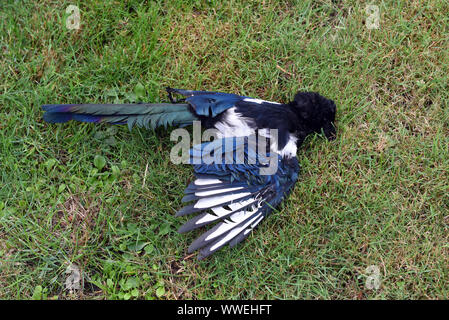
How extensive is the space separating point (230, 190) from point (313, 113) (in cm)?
72

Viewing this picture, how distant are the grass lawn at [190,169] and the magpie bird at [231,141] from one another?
0.14 m

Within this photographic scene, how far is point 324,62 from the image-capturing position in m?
2.80

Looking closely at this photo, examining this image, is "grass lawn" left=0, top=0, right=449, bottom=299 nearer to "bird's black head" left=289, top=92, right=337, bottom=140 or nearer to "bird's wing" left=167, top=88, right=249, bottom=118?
"bird's black head" left=289, top=92, right=337, bottom=140

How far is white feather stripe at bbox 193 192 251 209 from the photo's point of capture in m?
2.31

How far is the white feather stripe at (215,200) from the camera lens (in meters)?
2.31

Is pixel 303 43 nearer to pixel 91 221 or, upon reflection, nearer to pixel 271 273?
pixel 271 273

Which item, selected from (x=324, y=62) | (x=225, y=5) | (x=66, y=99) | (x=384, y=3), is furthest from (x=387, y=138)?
(x=66, y=99)

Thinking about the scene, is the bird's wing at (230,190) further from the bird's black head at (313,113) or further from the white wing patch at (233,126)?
the bird's black head at (313,113)

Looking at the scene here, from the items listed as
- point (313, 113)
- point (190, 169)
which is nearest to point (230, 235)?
point (190, 169)

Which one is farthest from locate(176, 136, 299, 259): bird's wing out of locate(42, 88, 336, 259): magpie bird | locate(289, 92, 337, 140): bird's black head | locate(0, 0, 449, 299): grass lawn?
locate(289, 92, 337, 140): bird's black head

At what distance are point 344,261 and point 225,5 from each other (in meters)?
1.93

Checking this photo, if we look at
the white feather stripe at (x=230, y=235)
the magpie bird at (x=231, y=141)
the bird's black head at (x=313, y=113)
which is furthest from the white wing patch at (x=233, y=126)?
the white feather stripe at (x=230, y=235)

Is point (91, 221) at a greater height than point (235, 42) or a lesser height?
lesser

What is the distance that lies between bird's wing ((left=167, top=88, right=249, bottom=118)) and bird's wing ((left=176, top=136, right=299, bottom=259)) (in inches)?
7.5
